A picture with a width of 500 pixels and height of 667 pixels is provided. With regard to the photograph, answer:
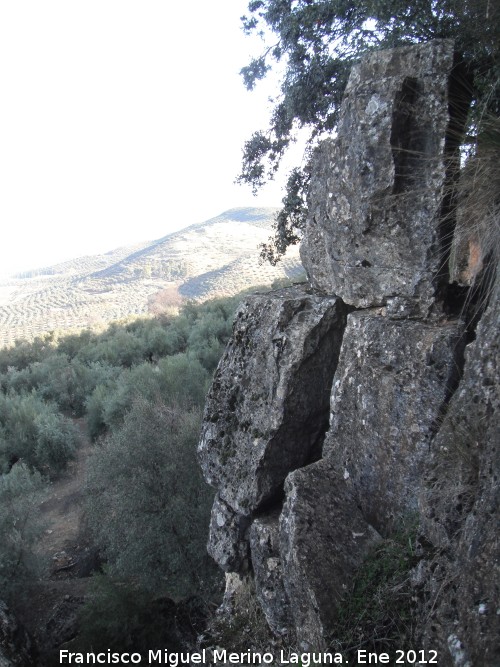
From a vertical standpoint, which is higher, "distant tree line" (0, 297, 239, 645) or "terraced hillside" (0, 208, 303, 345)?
"terraced hillside" (0, 208, 303, 345)

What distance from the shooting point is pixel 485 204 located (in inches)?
154

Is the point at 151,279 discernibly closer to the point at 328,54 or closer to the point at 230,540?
the point at 328,54

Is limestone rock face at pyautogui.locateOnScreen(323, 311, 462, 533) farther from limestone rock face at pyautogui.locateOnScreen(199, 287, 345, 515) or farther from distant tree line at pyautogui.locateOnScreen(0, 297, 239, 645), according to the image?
distant tree line at pyautogui.locateOnScreen(0, 297, 239, 645)

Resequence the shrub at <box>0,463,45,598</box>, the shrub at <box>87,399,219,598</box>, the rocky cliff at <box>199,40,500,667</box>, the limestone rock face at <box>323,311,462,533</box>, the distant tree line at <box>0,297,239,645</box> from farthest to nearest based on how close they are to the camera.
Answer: the shrub at <box>0,463,45,598</box> < the shrub at <box>87,399,219,598</box> < the distant tree line at <box>0,297,239,645</box> < the limestone rock face at <box>323,311,462,533</box> < the rocky cliff at <box>199,40,500,667</box>

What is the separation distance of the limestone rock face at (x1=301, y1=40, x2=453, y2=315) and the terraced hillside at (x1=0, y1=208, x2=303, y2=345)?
35396mm

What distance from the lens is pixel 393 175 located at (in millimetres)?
4562

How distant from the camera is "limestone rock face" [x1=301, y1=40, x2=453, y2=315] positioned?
14.7ft

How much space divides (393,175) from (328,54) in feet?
14.4

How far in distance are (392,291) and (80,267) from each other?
98574mm

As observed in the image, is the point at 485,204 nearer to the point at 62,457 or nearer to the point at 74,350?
the point at 62,457

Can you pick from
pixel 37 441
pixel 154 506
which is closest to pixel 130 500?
pixel 154 506

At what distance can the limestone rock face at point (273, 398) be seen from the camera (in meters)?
5.29

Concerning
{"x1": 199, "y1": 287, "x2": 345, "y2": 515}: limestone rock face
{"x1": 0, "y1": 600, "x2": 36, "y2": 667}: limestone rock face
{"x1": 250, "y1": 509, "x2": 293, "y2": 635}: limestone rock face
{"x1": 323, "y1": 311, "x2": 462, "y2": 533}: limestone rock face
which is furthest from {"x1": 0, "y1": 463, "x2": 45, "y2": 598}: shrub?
{"x1": 323, "y1": 311, "x2": 462, "y2": 533}: limestone rock face

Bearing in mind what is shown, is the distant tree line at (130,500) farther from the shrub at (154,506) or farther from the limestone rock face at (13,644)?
the limestone rock face at (13,644)
